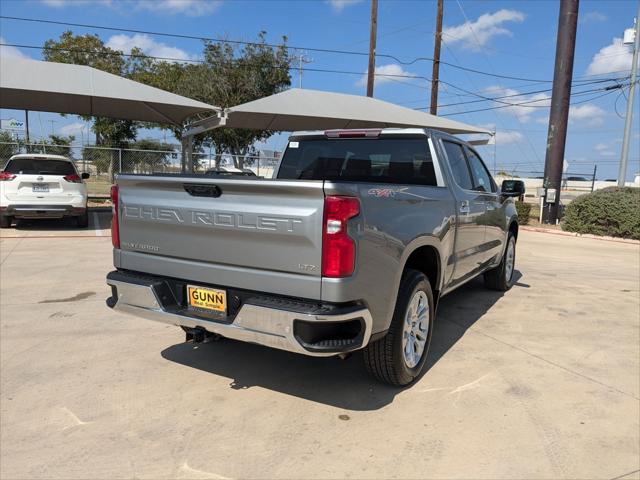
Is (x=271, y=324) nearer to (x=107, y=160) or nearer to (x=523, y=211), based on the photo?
(x=523, y=211)

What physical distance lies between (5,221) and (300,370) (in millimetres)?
10892

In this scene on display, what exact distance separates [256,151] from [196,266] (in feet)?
101

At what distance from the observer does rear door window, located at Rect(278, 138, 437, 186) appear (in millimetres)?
4547

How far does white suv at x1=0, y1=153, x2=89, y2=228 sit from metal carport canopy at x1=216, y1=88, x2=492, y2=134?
5.70m

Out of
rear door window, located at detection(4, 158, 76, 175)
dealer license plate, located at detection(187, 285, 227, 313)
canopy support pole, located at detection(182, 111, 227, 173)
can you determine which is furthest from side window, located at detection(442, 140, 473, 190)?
canopy support pole, located at detection(182, 111, 227, 173)

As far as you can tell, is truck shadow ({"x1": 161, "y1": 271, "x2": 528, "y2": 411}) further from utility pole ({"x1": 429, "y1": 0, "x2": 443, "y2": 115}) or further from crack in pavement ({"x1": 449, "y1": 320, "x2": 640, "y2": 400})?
utility pole ({"x1": 429, "y1": 0, "x2": 443, "y2": 115})

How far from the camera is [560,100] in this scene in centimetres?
1619

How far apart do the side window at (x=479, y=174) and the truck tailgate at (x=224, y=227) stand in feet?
9.92

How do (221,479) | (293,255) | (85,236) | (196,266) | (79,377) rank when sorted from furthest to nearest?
(85,236) < (79,377) < (196,266) < (293,255) < (221,479)

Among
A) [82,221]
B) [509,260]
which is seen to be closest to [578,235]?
[509,260]

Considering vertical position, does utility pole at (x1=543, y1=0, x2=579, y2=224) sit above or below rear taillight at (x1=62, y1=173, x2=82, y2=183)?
above

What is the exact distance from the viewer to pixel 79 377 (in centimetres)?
382

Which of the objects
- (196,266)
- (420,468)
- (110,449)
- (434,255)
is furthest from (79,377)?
(434,255)

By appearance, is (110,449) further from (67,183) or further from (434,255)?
(67,183)
